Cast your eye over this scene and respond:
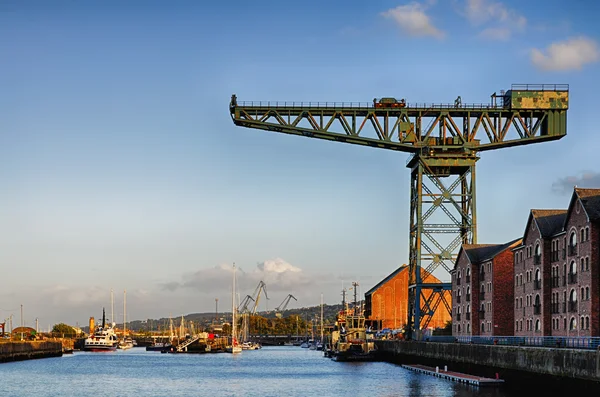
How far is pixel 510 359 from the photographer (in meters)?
66.6

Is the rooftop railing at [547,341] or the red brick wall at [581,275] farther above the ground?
the red brick wall at [581,275]

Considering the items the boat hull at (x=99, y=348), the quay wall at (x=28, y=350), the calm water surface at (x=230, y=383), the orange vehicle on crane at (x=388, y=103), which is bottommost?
the boat hull at (x=99, y=348)

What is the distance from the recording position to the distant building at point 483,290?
301ft

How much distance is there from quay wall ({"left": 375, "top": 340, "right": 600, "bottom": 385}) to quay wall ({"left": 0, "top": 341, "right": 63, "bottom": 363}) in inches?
1943

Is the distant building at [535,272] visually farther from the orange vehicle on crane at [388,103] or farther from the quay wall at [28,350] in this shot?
the quay wall at [28,350]

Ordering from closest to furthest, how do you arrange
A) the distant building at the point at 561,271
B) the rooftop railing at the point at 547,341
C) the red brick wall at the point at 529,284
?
1. the rooftop railing at the point at 547,341
2. the distant building at the point at 561,271
3. the red brick wall at the point at 529,284

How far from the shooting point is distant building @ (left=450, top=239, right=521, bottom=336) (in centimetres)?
9188

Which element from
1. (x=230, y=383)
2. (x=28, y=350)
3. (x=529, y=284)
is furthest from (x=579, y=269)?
(x=28, y=350)

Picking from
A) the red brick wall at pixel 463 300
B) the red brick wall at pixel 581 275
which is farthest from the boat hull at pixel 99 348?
the red brick wall at pixel 581 275

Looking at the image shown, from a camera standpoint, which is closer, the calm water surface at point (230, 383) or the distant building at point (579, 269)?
the distant building at point (579, 269)

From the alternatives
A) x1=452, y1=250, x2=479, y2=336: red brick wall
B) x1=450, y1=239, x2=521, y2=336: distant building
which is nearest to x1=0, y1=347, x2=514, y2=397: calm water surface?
x1=452, y1=250, x2=479, y2=336: red brick wall

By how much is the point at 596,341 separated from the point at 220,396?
79.4ft

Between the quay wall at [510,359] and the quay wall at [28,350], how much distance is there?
1943 inches

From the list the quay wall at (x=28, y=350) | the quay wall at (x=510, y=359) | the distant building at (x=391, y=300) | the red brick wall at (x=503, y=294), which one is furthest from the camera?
the distant building at (x=391, y=300)
